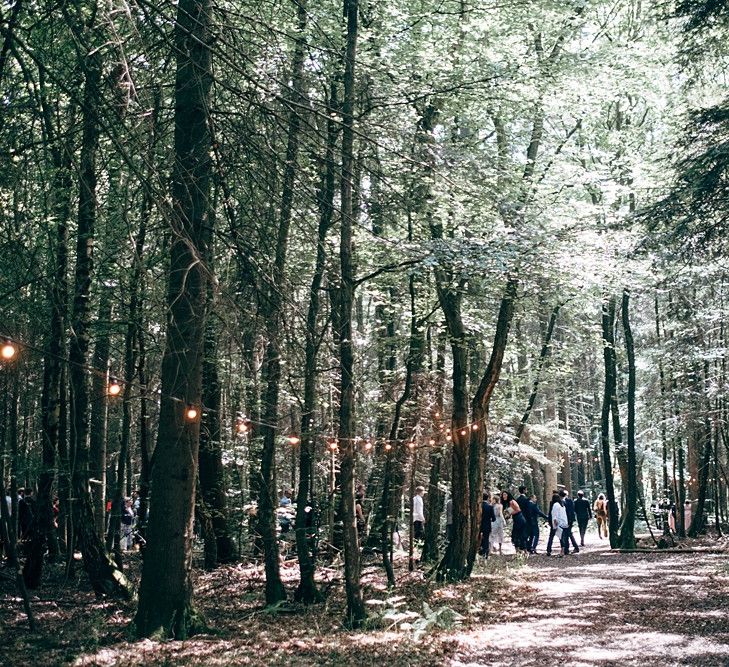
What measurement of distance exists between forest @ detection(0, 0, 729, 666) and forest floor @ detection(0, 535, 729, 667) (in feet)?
0.29

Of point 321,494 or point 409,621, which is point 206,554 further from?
point 409,621

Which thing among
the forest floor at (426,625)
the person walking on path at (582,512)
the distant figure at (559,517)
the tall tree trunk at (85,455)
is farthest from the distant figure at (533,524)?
the tall tree trunk at (85,455)

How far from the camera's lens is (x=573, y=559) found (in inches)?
901

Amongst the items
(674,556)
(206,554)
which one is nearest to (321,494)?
(206,554)

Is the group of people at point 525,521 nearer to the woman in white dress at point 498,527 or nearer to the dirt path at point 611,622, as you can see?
the woman in white dress at point 498,527

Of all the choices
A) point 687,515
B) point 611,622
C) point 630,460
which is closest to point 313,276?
point 611,622

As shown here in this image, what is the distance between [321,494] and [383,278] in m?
4.68

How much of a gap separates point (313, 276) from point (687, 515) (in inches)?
837

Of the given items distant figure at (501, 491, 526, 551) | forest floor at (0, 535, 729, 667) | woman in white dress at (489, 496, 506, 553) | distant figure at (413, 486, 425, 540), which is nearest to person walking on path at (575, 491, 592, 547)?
distant figure at (501, 491, 526, 551)

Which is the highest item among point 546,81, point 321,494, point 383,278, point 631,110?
point 631,110

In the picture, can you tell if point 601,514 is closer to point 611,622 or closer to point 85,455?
point 611,622

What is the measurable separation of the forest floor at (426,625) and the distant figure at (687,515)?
10848 millimetres

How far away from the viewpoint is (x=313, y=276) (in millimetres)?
13555

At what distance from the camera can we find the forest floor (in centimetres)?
915
